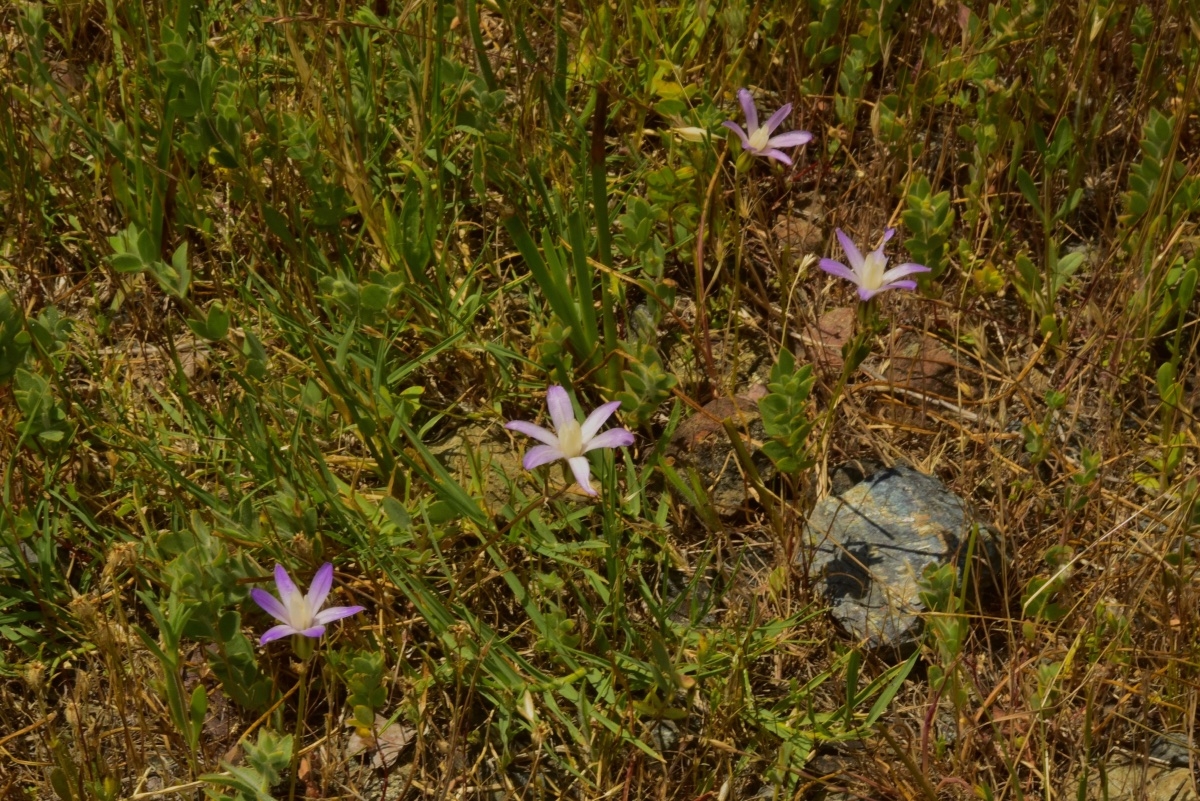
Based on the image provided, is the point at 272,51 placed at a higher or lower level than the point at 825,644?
higher

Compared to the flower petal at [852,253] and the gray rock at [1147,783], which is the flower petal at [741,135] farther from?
the gray rock at [1147,783]

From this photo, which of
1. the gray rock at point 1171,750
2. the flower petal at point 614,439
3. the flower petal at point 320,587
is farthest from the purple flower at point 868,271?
the flower petal at point 320,587

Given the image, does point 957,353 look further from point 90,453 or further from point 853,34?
point 90,453

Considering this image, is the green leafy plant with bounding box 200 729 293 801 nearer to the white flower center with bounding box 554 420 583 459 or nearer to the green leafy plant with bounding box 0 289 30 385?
A: the white flower center with bounding box 554 420 583 459

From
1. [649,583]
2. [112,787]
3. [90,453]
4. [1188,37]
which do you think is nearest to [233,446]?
[90,453]

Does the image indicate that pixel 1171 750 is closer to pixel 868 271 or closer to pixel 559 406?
pixel 868 271
